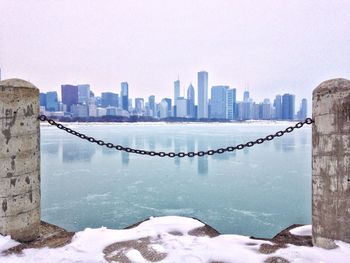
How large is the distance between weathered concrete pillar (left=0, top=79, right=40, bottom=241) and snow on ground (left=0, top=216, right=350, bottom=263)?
10.6 inches

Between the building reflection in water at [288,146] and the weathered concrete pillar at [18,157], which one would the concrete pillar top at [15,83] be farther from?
the building reflection in water at [288,146]

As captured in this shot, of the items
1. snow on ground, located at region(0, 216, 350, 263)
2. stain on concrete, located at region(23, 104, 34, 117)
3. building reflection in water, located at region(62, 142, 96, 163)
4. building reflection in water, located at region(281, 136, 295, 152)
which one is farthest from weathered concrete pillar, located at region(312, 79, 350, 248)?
building reflection in water, located at region(281, 136, 295, 152)

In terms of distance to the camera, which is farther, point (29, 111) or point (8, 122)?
point (29, 111)

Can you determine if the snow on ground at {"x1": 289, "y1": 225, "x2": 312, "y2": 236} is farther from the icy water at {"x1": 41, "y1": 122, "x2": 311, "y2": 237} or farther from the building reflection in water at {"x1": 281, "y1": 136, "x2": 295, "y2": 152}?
the building reflection in water at {"x1": 281, "y1": 136, "x2": 295, "y2": 152}

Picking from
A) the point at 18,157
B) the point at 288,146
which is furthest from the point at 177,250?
the point at 288,146

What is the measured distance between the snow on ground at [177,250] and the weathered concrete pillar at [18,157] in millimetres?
269

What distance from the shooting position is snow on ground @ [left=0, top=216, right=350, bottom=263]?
137 inches

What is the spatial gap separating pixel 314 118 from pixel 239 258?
6.76ft

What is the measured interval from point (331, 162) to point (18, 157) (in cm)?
411

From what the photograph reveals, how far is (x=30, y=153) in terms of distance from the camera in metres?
4.00

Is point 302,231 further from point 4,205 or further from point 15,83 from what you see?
point 15,83

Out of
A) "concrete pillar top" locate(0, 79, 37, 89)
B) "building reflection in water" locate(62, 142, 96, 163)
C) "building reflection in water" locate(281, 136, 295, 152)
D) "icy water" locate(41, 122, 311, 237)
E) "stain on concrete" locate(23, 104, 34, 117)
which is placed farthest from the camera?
"building reflection in water" locate(281, 136, 295, 152)

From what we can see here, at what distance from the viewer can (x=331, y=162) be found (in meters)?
3.65

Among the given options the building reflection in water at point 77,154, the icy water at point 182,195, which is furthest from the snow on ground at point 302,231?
the building reflection in water at point 77,154
